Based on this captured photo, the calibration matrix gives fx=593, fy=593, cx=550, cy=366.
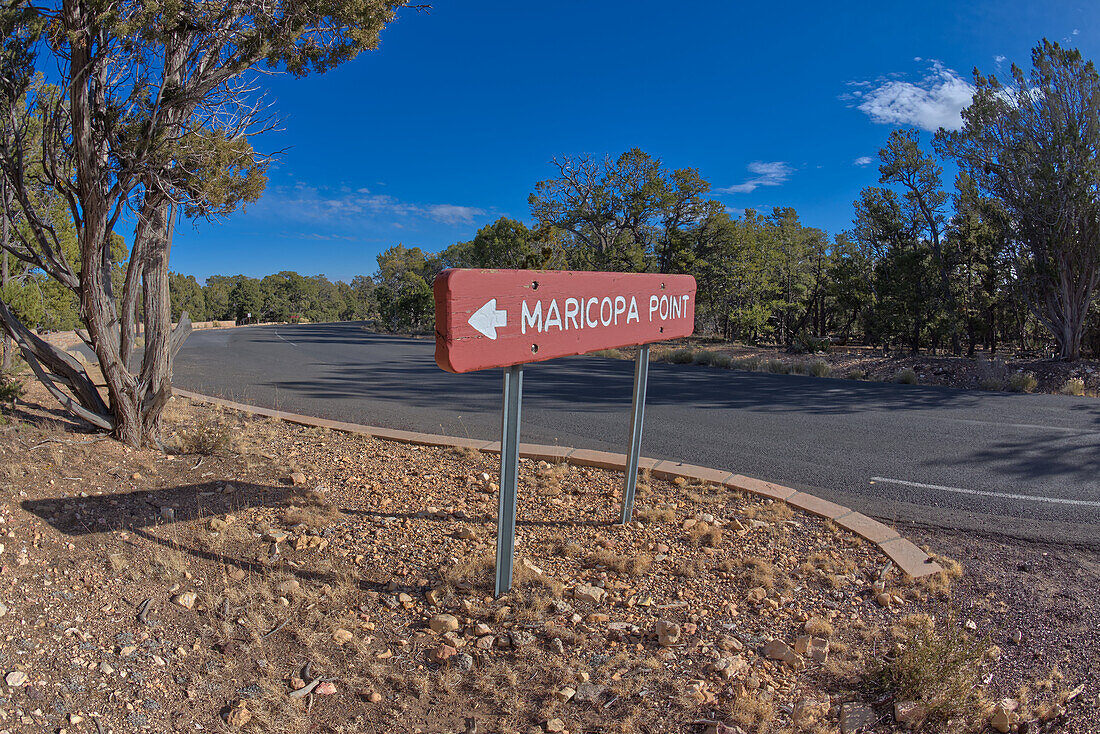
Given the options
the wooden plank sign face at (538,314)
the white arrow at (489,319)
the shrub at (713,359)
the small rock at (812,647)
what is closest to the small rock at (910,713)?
the small rock at (812,647)

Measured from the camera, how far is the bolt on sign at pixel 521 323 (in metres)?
2.31

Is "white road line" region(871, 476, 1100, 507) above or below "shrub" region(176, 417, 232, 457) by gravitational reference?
below

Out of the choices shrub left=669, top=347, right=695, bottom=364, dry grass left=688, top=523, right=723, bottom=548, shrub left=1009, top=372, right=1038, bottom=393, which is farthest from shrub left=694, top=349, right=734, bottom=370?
dry grass left=688, top=523, right=723, bottom=548

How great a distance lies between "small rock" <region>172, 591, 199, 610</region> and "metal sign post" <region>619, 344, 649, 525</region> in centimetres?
239

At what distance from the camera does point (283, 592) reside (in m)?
2.92

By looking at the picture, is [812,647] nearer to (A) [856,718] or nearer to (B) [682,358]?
(A) [856,718]

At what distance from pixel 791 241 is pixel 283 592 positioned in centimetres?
2695

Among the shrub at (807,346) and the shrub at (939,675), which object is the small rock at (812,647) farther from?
the shrub at (807,346)

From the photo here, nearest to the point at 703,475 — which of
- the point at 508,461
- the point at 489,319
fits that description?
the point at 508,461

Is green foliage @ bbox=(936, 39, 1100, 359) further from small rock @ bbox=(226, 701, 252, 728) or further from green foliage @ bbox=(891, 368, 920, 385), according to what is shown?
small rock @ bbox=(226, 701, 252, 728)

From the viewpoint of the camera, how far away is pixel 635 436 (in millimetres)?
4078

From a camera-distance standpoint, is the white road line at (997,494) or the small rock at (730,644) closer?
the small rock at (730,644)

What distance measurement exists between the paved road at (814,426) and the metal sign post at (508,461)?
2.78 meters

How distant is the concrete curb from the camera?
346cm
